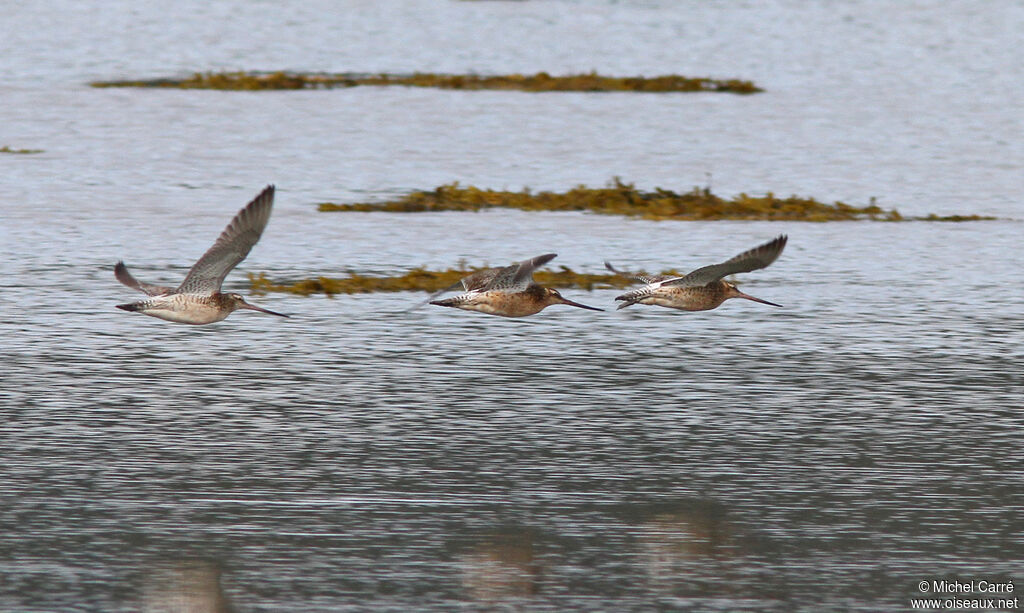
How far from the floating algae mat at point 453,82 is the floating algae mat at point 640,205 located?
11.4 m

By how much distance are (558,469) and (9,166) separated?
13.7 metres

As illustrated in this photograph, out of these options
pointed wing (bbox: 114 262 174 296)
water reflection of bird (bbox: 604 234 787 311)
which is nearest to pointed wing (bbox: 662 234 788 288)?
water reflection of bird (bbox: 604 234 787 311)

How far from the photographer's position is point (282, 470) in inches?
399

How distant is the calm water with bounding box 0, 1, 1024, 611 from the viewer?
28.2ft

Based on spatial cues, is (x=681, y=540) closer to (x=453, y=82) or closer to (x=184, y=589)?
(x=184, y=589)

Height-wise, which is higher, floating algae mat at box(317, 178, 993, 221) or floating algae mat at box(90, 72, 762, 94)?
floating algae mat at box(90, 72, 762, 94)

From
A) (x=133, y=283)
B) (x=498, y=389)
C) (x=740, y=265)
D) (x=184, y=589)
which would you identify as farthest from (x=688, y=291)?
(x=184, y=589)

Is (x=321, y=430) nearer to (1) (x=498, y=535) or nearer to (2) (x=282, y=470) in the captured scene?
(2) (x=282, y=470)

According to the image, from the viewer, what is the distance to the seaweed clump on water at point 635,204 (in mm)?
19891

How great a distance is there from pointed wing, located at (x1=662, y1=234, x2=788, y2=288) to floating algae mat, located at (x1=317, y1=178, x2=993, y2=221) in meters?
6.56

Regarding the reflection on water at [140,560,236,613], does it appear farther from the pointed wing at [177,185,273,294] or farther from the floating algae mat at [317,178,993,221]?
the floating algae mat at [317,178,993,221]

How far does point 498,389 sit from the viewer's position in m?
12.1

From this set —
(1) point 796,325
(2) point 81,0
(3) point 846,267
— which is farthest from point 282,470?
(2) point 81,0

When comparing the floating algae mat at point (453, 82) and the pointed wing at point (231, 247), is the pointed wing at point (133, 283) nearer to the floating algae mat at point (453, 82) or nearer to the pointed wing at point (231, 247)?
the pointed wing at point (231, 247)
